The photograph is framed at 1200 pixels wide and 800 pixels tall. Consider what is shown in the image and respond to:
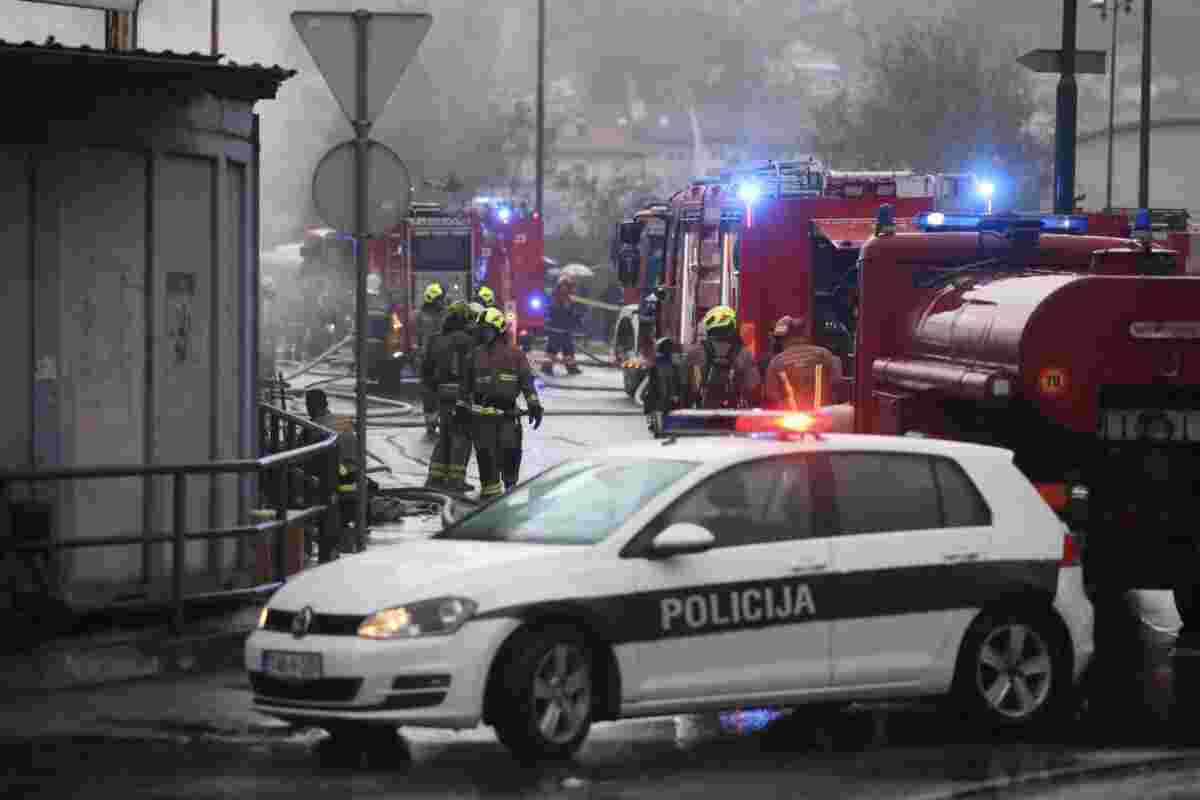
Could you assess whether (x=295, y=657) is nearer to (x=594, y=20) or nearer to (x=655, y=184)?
(x=655, y=184)

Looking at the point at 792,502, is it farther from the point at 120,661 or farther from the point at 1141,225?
the point at 1141,225

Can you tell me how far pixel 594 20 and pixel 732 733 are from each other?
181 m

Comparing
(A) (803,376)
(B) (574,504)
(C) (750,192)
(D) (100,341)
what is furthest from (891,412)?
(C) (750,192)

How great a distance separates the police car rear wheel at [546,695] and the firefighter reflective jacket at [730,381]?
9384 mm

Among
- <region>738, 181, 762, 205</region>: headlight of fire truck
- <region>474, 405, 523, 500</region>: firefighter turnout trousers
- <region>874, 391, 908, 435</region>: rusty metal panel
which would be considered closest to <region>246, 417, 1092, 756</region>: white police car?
<region>874, 391, 908, 435</region>: rusty metal panel

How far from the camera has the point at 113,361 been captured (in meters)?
13.6

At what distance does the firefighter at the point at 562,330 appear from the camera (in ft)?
147

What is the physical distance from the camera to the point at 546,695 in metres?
10.1

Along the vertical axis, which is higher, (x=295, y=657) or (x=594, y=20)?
(x=594, y=20)

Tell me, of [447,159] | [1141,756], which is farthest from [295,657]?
[447,159]

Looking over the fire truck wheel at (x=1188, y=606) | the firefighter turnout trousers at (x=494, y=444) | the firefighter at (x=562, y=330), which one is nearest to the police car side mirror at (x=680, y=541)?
the fire truck wheel at (x=1188, y=606)

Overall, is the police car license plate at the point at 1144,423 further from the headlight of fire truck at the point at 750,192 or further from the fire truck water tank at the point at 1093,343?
the headlight of fire truck at the point at 750,192

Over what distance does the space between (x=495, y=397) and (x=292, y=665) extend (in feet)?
31.0

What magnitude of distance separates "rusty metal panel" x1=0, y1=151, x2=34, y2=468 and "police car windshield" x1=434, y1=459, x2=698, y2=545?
3048 millimetres
